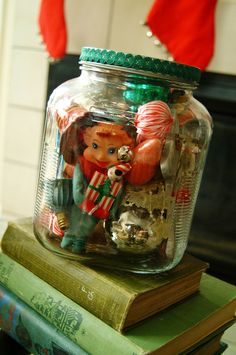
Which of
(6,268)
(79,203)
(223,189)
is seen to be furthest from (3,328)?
(223,189)

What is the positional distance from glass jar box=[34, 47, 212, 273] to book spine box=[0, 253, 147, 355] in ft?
0.17

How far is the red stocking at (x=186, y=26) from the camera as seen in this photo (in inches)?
32.3

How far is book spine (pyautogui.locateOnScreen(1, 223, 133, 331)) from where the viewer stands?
420 millimetres

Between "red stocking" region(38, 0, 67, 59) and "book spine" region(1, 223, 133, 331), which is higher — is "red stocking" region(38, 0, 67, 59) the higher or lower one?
the higher one

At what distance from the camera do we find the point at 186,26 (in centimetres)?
A: 83

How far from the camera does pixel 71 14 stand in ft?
3.21

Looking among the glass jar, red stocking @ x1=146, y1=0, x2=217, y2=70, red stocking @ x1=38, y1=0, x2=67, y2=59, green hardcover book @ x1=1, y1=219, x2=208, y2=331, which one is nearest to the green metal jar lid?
the glass jar

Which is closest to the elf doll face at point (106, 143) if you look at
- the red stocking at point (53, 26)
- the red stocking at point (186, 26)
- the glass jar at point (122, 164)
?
the glass jar at point (122, 164)

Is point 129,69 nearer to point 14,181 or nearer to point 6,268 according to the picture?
point 6,268

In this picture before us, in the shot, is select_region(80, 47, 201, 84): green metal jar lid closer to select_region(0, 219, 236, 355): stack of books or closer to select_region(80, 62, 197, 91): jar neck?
select_region(80, 62, 197, 91): jar neck

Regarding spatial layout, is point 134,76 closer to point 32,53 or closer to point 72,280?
point 72,280

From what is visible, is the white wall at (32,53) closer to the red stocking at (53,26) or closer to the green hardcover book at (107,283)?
the red stocking at (53,26)

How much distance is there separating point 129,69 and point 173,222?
0.18m

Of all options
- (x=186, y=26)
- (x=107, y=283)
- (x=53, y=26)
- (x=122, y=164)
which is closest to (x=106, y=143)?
(x=122, y=164)
